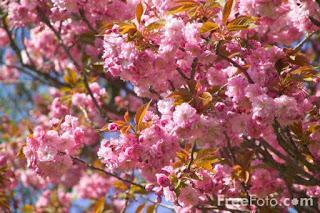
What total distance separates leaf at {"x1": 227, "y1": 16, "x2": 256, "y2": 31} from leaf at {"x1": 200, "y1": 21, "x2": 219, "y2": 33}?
0.07 metres

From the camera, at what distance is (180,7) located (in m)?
2.69

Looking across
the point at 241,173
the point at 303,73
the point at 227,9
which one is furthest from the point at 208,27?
the point at 241,173

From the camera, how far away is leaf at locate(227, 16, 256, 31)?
2547 mm

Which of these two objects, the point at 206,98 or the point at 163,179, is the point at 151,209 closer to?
the point at 163,179

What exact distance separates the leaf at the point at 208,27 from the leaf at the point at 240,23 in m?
0.07

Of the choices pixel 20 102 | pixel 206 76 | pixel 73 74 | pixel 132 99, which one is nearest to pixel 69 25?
pixel 73 74

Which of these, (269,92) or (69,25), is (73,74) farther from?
(269,92)

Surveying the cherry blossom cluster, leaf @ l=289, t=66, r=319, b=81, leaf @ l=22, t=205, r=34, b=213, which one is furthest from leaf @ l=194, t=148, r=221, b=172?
leaf @ l=22, t=205, r=34, b=213

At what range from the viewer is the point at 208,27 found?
8.31 feet

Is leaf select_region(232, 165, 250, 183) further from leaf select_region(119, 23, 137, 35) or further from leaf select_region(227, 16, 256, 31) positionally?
leaf select_region(119, 23, 137, 35)

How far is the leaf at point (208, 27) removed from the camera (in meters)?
2.52

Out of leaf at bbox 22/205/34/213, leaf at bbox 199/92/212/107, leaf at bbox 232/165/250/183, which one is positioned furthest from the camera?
leaf at bbox 22/205/34/213

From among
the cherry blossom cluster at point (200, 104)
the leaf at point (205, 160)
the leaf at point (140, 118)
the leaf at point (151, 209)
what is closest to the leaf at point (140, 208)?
the leaf at point (151, 209)

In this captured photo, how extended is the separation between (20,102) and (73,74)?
4.09 meters
